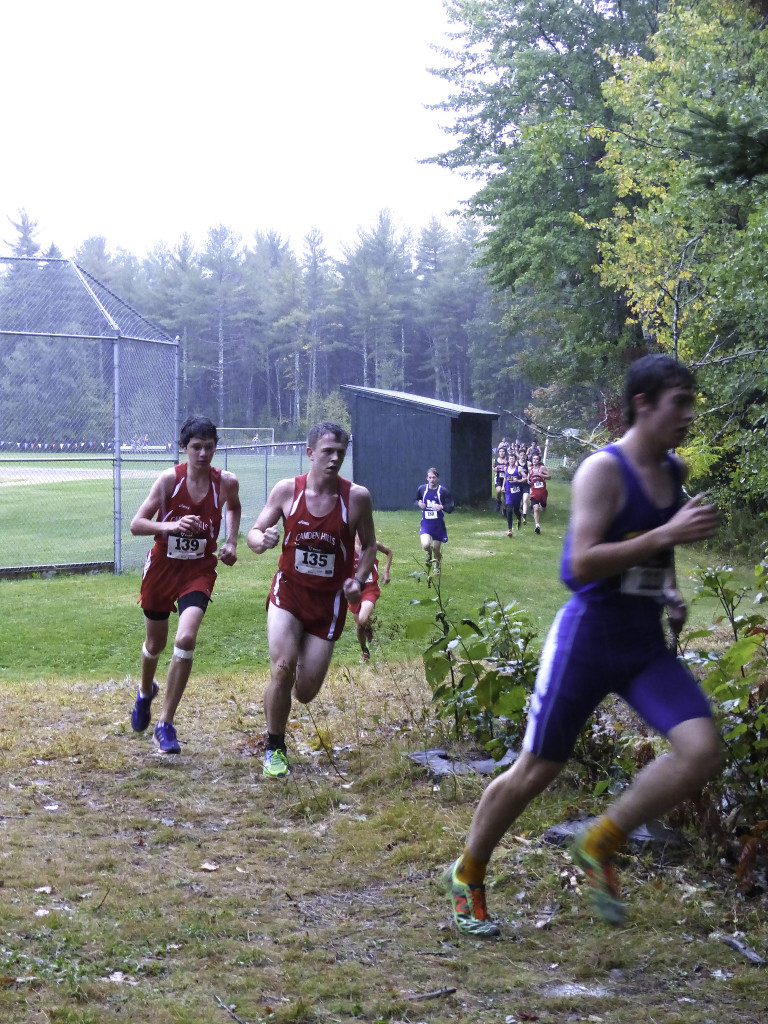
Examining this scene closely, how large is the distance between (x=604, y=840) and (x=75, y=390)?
1578 centimetres

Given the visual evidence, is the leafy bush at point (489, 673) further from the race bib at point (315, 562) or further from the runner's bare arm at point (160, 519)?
the runner's bare arm at point (160, 519)

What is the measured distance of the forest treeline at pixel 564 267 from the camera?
42.1 ft

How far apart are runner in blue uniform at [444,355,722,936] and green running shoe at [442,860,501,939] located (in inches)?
22.1

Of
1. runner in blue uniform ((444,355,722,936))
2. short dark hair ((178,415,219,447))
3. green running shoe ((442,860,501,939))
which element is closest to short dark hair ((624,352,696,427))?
runner in blue uniform ((444,355,722,936))

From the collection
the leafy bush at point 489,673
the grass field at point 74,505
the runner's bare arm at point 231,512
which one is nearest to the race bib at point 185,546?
the runner's bare arm at point 231,512

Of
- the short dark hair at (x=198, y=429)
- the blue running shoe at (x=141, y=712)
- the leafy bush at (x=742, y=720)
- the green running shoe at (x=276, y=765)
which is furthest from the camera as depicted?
the blue running shoe at (x=141, y=712)

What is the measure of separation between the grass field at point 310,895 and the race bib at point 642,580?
4.39ft

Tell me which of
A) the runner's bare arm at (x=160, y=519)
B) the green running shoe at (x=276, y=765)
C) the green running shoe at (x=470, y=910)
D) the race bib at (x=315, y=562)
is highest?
the runner's bare arm at (x=160, y=519)

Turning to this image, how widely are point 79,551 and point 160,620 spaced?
39.7 ft

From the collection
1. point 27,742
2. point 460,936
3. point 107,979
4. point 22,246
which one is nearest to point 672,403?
point 460,936

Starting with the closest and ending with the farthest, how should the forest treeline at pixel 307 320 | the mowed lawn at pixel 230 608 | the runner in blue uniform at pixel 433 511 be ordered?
the mowed lawn at pixel 230 608, the runner in blue uniform at pixel 433 511, the forest treeline at pixel 307 320

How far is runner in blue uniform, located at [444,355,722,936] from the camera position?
323 centimetres

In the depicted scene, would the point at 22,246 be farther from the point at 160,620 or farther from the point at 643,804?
the point at 643,804

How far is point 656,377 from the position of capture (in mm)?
3389
